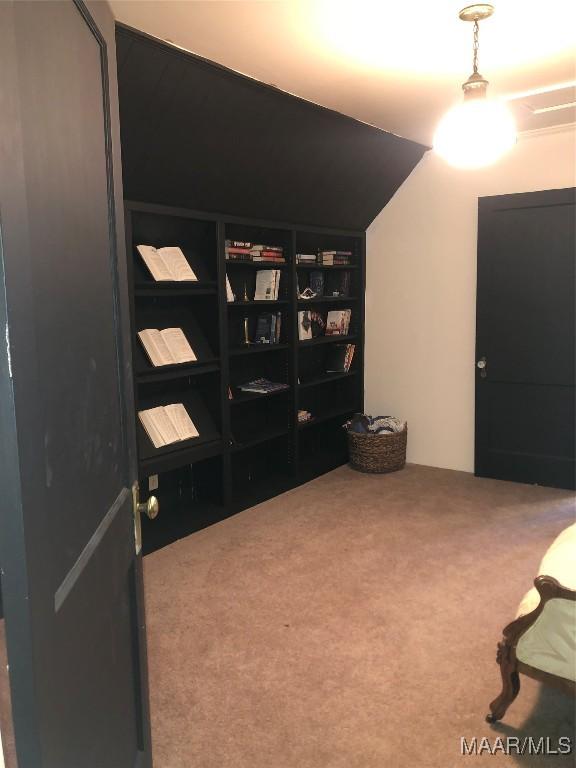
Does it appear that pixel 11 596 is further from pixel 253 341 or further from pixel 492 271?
pixel 492 271

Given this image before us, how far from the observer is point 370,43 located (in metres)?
2.58

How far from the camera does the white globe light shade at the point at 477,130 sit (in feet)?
8.07

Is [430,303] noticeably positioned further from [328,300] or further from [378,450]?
[378,450]

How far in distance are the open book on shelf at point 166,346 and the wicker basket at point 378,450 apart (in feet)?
5.32

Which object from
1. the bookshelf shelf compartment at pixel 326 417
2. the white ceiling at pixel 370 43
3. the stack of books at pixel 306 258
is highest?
the white ceiling at pixel 370 43

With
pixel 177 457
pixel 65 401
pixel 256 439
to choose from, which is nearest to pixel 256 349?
pixel 256 439

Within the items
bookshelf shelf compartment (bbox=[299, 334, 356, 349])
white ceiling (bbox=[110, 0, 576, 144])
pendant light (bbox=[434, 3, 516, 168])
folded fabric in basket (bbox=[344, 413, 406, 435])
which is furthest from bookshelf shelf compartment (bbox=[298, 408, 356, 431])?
pendant light (bbox=[434, 3, 516, 168])

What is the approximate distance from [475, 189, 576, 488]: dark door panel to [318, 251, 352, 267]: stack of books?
100cm

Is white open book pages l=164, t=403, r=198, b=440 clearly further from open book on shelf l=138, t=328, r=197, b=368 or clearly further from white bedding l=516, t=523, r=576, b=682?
white bedding l=516, t=523, r=576, b=682

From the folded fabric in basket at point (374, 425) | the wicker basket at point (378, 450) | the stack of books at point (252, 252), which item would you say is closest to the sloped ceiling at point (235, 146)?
the stack of books at point (252, 252)

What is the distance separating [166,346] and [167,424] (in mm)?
448

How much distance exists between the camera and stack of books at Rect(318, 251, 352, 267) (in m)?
4.63

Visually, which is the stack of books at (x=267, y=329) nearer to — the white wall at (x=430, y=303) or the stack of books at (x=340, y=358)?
the stack of books at (x=340, y=358)

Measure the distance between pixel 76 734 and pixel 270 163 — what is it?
10.4 feet
